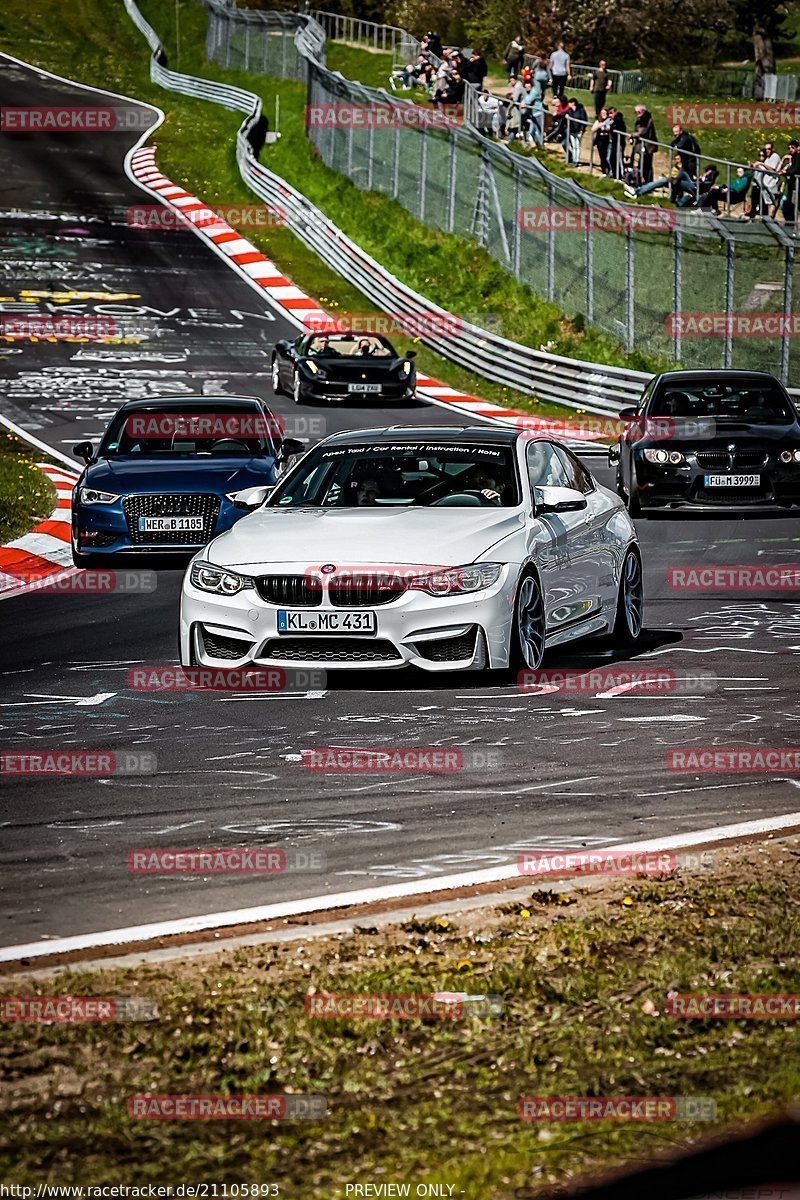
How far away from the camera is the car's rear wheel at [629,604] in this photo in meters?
12.1

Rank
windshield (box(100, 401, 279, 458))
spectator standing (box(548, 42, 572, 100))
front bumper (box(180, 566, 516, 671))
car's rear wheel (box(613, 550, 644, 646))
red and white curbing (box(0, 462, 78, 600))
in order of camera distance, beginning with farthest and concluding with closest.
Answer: spectator standing (box(548, 42, 572, 100))
windshield (box(100, 401, 279, 458))
red and white curbing (box(0, 462, 78, 600))
car's rear wheel (box(613, 550, 644, 646))
front bumper (box(180, 566, 516, 671))

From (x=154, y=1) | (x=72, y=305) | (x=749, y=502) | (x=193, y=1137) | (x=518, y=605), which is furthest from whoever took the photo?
(x=154, y=1)

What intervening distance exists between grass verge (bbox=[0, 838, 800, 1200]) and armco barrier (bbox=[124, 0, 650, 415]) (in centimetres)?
2388

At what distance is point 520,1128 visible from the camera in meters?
4.42

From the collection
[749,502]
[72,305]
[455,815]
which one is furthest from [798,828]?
[72,305]

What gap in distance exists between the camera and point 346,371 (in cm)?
3059

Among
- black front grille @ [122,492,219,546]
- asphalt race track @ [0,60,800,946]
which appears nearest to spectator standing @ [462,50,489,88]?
asphalt race track @ [0,60,800,946]

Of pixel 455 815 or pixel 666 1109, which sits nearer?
pixel 666 1109

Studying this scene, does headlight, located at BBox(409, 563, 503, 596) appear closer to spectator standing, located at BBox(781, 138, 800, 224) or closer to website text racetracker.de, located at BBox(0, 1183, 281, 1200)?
website text racetracker.de, located at BBox(0, 1183, 281, 1200)

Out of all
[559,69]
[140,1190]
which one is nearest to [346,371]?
[559,69]

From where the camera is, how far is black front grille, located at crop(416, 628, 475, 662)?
10102mm

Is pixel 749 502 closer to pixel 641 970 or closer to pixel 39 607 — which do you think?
pixel 39 607

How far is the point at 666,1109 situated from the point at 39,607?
1043cm

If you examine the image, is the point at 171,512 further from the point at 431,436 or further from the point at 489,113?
the point at 489,113
